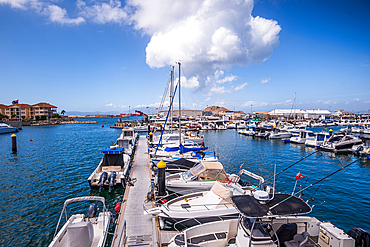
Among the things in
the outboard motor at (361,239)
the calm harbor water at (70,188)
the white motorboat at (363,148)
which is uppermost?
the outboard motor at (361,239)

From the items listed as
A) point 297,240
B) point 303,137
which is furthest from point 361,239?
point 303,137

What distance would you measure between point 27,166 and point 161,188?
20958 millimetres

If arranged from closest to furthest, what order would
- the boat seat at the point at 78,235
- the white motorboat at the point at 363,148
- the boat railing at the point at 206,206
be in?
the boat seat at the point at 78,235 → the boat railing at the point at 206,206 → the white motorboat at the point at 363,148

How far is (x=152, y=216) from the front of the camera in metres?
9.63

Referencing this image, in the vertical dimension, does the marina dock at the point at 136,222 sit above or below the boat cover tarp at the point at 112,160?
below

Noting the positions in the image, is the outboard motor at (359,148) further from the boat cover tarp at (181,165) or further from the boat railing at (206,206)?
the boat railing at (206,206)

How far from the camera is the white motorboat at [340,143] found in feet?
103

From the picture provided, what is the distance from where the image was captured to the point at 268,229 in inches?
238

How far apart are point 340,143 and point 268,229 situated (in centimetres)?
3494

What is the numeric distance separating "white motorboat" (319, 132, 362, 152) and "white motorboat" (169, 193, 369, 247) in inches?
1280

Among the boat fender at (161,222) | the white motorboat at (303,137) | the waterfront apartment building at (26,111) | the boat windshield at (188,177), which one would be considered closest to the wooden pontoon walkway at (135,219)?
the boat fender at (161,222)

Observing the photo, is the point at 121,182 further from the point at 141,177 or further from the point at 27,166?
the point at 27,166

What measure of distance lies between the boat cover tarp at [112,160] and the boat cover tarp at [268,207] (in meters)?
13.2

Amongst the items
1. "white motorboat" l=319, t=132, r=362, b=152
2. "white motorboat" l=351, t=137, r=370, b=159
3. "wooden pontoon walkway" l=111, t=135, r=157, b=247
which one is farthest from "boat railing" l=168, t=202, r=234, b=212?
"white motorboat" l=319, t=132, r=362, b=152
